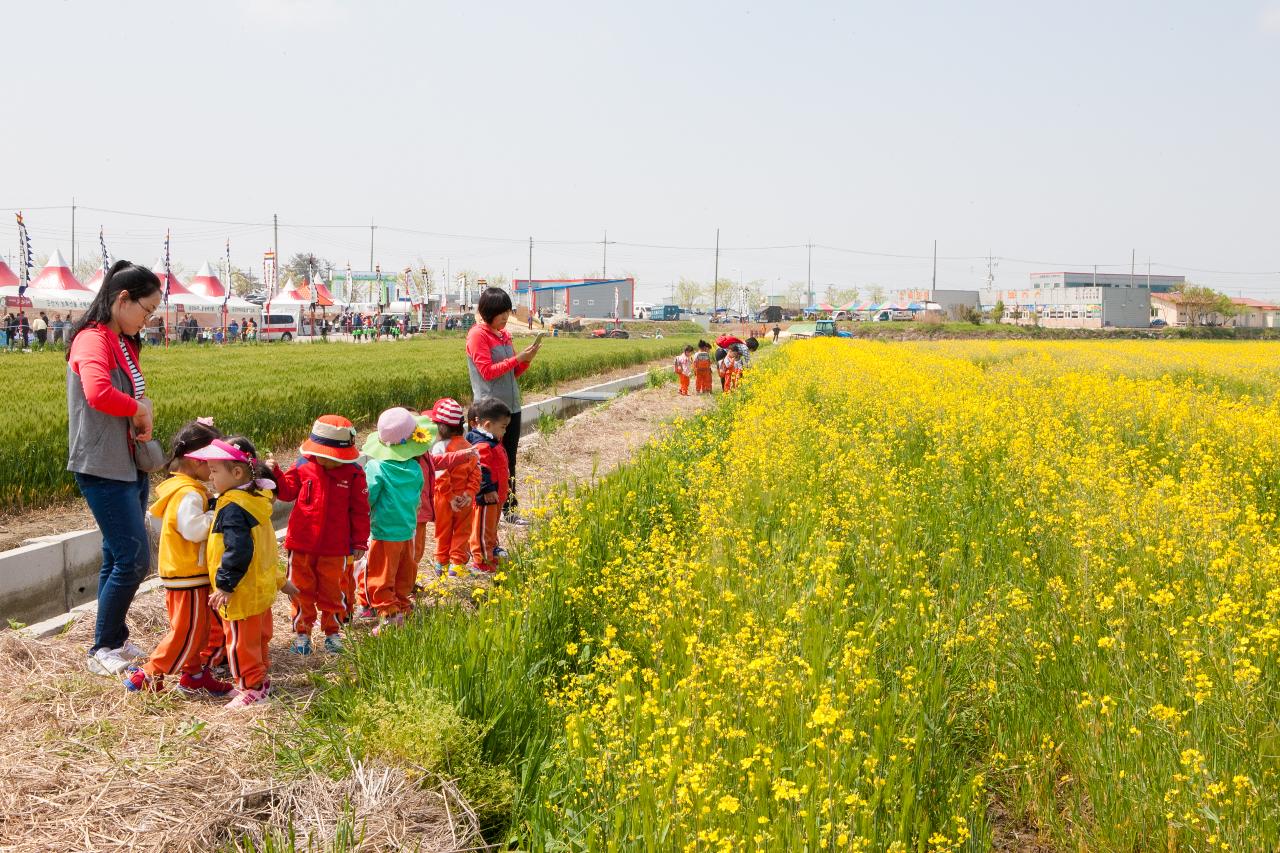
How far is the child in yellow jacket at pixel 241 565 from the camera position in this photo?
13.8 ft

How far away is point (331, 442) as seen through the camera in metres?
5.01

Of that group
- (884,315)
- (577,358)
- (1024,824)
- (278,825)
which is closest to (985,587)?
(1024,824)

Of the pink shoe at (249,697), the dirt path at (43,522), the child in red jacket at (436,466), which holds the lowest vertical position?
the pink shoe at (249,697)

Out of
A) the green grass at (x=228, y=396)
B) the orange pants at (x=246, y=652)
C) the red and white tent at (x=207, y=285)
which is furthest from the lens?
the red and white tent at (x=207, y=285)

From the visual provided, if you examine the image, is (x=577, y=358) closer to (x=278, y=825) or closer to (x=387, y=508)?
(x=387, y=508)

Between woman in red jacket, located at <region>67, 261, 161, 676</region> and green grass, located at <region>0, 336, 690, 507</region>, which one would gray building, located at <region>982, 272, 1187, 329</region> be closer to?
green grass, located at <region>0, 336, 690, 507</region>

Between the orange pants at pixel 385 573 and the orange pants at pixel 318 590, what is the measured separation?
241mm

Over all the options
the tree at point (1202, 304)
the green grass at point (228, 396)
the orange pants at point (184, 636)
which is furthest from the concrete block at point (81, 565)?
the tree at point (1202, 304)

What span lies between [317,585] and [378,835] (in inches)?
93.5

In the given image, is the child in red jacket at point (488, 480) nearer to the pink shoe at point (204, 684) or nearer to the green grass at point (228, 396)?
the pink shoe at point (204, 684)

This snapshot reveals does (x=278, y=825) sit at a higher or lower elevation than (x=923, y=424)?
lower

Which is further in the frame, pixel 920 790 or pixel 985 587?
pixel 985 587

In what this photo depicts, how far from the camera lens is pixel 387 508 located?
17.7 ft

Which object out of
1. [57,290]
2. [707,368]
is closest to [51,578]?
[707,368]
